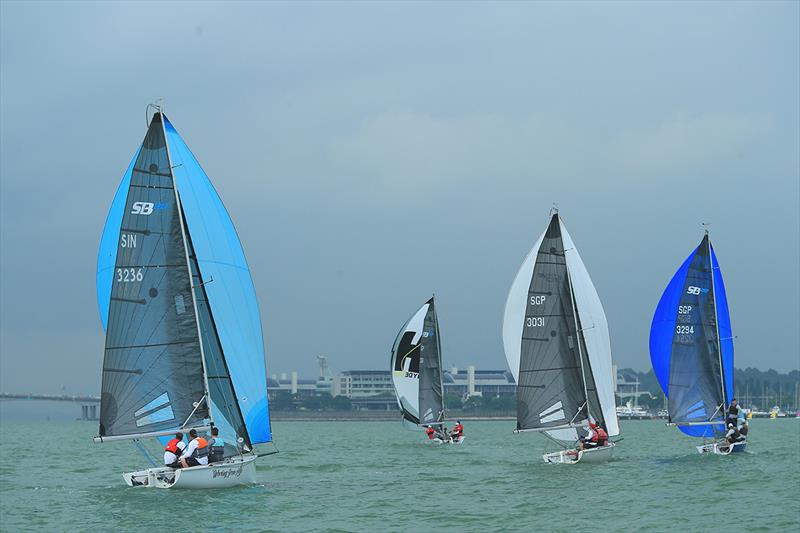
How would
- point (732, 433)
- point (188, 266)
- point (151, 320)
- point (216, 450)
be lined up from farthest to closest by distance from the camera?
point (732, 433), point (188, 266), point (151, 320), point (216, 450)

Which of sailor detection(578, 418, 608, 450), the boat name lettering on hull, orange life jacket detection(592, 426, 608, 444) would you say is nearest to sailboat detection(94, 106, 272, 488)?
the boat name lettering on hull

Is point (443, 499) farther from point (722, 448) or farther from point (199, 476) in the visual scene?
point (722, 448)

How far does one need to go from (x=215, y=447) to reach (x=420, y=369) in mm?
31063

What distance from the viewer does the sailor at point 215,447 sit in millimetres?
Result: 24203

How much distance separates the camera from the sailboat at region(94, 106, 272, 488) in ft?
80.1

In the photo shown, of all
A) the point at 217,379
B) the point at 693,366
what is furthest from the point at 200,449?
the point at 693,366

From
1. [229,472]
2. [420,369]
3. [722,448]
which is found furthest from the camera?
[420,369]

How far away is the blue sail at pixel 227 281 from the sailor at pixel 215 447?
3.35 ft

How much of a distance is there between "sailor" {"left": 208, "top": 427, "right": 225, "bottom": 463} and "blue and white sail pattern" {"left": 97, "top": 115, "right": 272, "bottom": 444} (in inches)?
27.2

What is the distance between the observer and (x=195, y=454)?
2395 cm

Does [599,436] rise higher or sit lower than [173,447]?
lower

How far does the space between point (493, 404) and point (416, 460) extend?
149224 millimetres

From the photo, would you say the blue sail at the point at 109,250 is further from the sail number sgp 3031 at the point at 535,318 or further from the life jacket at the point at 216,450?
the sail number sgp 3031 at the point at 535,318

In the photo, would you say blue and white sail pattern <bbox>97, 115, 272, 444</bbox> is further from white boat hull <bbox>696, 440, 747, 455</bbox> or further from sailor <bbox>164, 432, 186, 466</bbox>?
white boat hull <bbox>696, 440, 747, 455</bbox>
